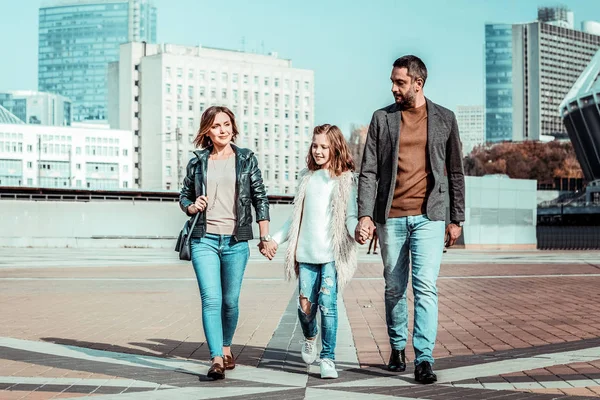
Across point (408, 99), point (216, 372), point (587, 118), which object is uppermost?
point (587, 118)

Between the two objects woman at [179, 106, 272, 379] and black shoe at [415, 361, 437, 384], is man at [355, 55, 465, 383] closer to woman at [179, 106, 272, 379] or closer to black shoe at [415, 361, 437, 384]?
black shoe at [415, 361, 437, 384]

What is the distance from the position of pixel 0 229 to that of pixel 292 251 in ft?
115

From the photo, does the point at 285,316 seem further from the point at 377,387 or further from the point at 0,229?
the point at 0,229

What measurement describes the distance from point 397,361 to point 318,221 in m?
1.08

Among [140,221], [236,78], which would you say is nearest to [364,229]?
[140,221]

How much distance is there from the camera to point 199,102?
138m

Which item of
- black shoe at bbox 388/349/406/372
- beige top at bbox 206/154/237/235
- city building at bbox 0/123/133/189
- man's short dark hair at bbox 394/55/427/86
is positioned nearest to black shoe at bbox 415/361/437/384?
black shoe at bbox 388/349/406/372

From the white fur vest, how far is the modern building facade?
354 feet

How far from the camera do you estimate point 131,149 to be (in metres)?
134

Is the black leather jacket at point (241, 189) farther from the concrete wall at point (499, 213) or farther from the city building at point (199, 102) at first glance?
the city building at point (199, 102)

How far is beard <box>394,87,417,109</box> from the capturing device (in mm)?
6496

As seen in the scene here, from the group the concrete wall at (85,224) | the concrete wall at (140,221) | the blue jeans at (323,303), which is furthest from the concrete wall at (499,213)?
the blue jeans at (323,303)

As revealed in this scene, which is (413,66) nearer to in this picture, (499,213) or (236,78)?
(499,213)

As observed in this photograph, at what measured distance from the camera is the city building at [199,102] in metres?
134
